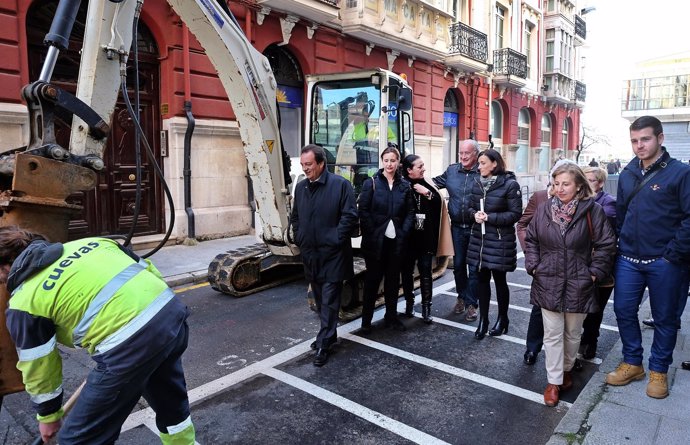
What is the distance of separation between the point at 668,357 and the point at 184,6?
508 centimetres

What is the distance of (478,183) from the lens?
515cm

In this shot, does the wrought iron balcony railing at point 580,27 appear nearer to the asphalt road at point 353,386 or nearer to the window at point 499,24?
the window at point 499,24

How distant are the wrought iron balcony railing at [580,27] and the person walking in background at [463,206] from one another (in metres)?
31.0

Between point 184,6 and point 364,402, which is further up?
point 184,6

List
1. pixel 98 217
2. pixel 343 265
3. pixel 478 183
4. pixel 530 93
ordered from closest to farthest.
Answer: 1. pixel 343 265
2. pixel 478 183
3. pixel 98 217
4. pixel 530 93

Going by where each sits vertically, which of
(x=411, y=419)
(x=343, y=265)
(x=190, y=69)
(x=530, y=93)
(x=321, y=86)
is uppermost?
(x=530, y=93)

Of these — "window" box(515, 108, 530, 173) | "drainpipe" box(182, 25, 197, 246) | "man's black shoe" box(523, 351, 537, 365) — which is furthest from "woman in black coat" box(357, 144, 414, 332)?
"window" box(515, 108, 530, 173)

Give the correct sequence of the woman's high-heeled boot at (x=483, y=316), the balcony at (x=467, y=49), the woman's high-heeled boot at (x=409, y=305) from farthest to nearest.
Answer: the balcony at (x=467, y=49) → the woman's high-heeled boot at (x=409, y=305) → the woman's high-heeled boot at (x=483, y=316)

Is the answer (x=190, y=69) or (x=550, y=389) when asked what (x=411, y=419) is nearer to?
(x=550, y=389)

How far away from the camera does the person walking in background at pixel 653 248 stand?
3.59 meters

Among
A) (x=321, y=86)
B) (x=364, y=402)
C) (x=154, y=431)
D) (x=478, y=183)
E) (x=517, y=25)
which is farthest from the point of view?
(x=517, y=25)

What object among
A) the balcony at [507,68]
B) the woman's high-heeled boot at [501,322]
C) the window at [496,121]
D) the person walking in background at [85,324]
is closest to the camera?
the person walking in background at [85,324]

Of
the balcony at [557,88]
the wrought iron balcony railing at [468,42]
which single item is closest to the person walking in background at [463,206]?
the wrought iron balcony railing at [468,42]

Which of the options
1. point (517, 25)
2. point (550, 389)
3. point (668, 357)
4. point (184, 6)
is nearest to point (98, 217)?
point (184, 6)
